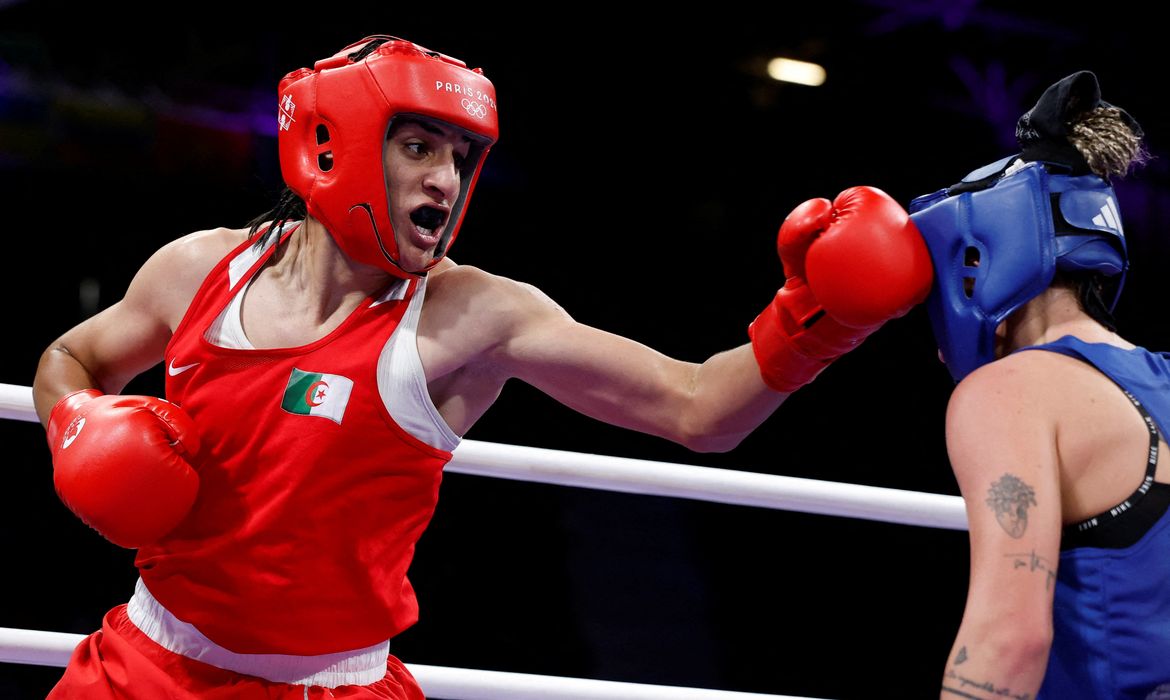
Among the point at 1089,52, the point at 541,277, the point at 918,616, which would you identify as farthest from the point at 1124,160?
the point at 1089,52

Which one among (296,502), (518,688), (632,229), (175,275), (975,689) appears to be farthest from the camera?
(632,229)

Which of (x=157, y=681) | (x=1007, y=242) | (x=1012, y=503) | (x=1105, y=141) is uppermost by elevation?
(x=1105, y=141)

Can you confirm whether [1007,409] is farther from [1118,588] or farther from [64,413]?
[64,413]

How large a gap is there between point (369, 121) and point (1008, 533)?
3.34ft

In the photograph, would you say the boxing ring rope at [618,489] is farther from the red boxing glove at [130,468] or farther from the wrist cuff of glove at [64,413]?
the red boxing glove at [130,468]

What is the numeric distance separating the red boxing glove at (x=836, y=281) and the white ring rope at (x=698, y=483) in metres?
0.54

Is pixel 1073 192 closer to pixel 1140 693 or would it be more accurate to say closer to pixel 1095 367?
pixel 1095 367

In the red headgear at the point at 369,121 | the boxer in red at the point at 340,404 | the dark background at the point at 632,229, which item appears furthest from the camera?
the dark background at the point at 632,229

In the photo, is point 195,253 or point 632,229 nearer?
point 195,253

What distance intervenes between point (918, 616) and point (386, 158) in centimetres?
468

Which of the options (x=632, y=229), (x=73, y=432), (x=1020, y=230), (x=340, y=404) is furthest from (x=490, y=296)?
(x=632, y=229)

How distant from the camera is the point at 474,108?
1669 mm

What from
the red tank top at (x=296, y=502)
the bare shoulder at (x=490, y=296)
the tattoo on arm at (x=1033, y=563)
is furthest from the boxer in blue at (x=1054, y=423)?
the red tank top at (x=296, y=502)

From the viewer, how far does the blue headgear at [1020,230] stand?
132 cm
